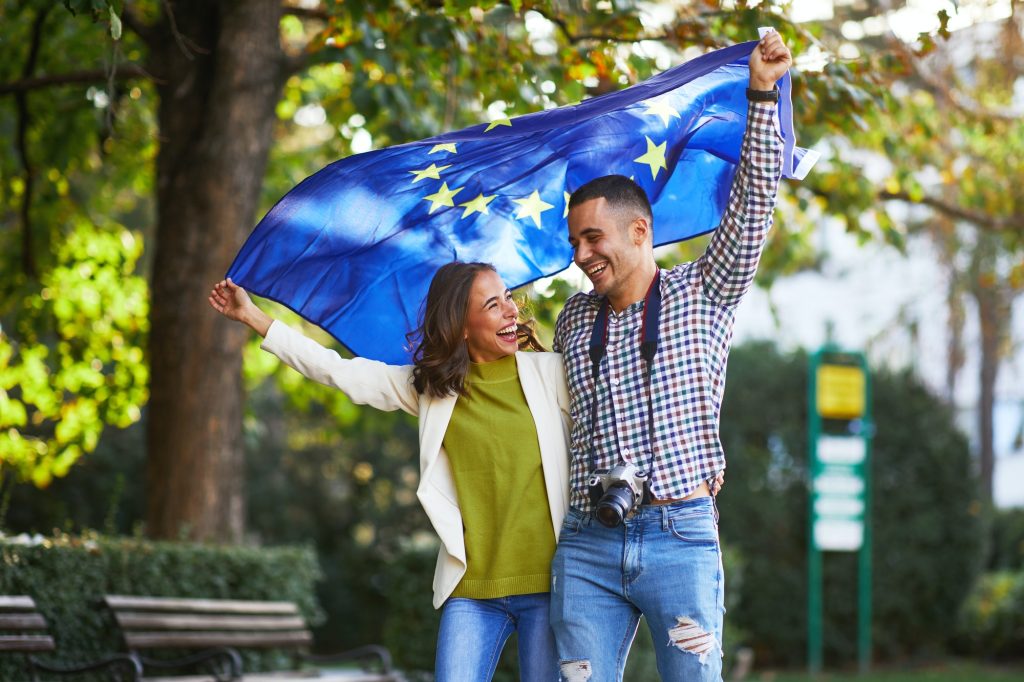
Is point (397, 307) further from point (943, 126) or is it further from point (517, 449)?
point (943, 126)

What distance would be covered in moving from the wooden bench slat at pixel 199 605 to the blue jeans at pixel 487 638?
3.37 metres

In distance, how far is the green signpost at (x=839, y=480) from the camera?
1276 centimetres

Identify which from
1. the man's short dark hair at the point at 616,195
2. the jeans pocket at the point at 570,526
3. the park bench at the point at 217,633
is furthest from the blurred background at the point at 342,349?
the jeans pocket at the point at 570,526

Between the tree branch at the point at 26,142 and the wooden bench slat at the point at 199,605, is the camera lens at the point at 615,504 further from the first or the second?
the tree branch at the point at 26,142

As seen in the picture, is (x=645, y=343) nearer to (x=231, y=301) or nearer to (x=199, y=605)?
(x=231, y=301)

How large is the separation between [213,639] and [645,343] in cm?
443

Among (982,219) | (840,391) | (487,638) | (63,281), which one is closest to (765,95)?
(487,638)

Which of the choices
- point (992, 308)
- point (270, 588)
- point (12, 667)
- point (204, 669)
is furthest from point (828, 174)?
point (992, 308)

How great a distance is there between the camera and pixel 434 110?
8742 mm

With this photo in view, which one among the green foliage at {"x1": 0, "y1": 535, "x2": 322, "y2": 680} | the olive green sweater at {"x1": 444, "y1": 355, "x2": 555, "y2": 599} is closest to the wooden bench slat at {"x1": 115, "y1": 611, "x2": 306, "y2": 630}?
the green foliage at {"x1": 0, "y1": 535, "x2": 322, "y2": 680}

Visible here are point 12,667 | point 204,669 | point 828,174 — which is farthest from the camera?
point 828,174

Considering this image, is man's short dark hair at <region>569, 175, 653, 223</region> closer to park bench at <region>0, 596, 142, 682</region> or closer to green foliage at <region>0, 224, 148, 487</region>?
park bench at <region>0, 596, 142, 682</region>

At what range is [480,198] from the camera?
488cm

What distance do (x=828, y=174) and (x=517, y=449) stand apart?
6.14m
